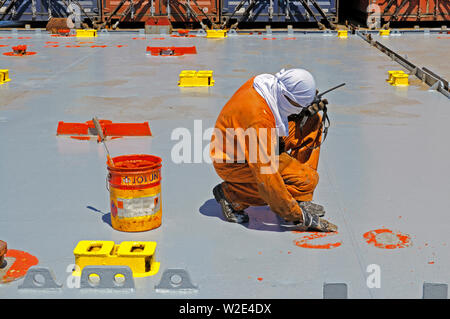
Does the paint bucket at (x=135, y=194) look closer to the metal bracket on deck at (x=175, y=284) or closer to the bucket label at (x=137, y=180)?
the bucket label at (x=137, y=180)

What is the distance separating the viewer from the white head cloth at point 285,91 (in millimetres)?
4371

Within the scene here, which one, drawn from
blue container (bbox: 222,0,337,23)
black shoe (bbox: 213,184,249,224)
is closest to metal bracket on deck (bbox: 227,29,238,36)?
blue container (bbox: 222,0,337,23)

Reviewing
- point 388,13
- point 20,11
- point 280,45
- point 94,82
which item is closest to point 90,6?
point 20,11

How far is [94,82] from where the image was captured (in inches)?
429

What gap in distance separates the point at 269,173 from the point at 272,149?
0.16 metres

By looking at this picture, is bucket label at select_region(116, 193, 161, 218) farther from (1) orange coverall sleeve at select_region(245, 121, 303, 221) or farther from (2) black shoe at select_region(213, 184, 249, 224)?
(1) orange coverall sleeve at select_region(245, 121, 303, 221)

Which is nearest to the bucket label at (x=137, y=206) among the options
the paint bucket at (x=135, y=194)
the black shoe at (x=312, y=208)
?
the paint bucket at (x=135, y=194)

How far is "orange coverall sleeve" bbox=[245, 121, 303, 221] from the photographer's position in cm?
436

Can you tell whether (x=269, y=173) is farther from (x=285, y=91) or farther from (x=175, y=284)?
(x=175, y=284)

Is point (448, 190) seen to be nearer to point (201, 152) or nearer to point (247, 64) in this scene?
point (201, 152)

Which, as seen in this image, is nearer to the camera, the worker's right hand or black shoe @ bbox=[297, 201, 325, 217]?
the worker's right hand

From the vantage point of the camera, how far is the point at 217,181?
5898mm

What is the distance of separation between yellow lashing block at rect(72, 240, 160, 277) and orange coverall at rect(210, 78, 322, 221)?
2.95ft

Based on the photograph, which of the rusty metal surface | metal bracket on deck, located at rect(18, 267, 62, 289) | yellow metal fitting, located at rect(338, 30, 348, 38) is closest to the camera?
metal bracket on deck, located at rect(18, 267, 62, 289)
